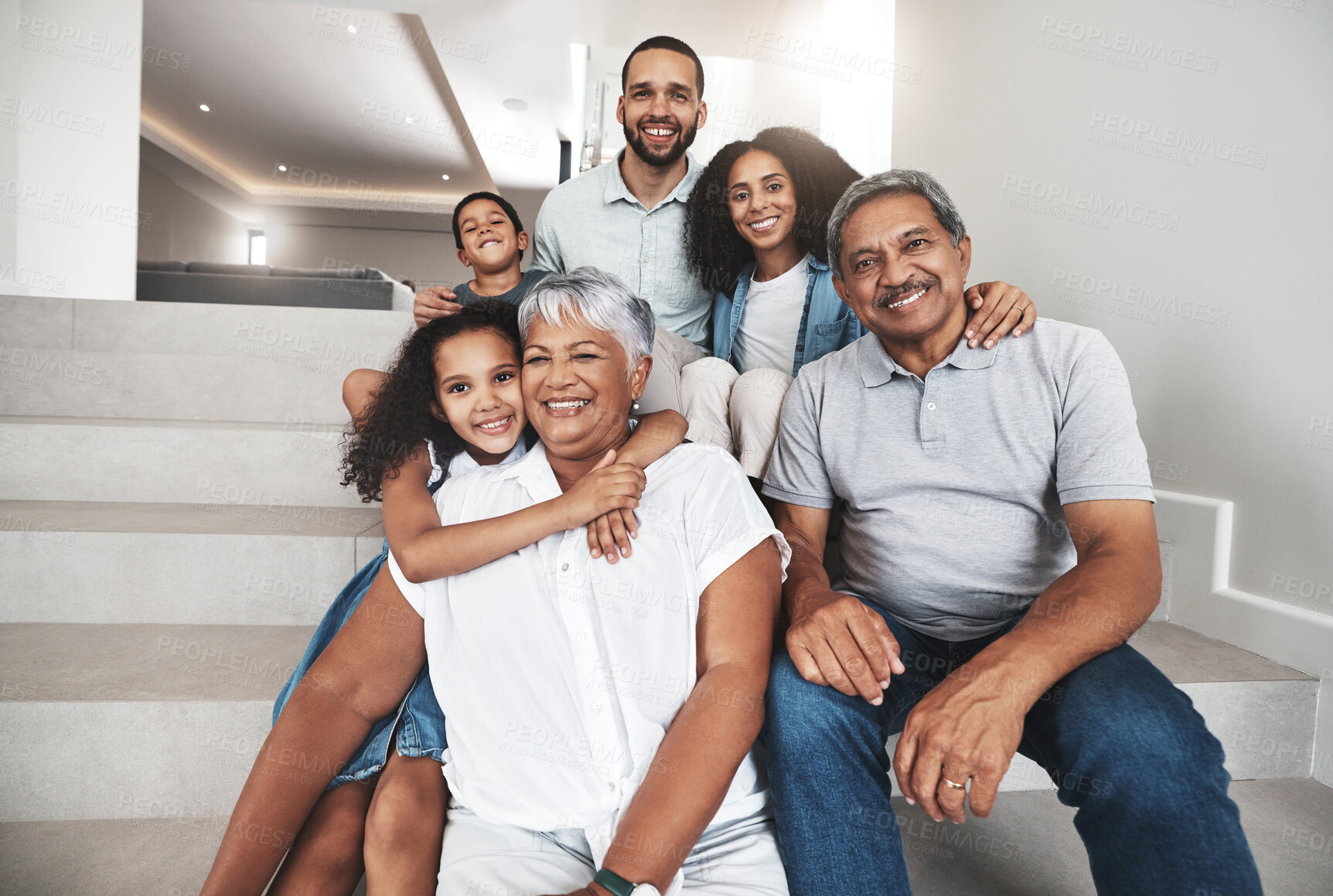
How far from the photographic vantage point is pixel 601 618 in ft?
3.32

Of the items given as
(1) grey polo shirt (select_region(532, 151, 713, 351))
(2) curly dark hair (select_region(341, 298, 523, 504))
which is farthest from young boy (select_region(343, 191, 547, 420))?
(2) curly dark hair (select_region(341, 298, 523, 504))

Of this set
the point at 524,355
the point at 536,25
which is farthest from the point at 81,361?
the point at 536,25

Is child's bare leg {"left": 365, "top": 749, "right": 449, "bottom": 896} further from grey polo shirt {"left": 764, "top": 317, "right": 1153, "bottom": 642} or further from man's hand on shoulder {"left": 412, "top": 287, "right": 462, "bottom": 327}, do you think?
man's hand on shoulder {"left": 412, "top": 287, "right": 462, "bottom": 327}

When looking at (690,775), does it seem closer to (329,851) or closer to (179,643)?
(329,851)

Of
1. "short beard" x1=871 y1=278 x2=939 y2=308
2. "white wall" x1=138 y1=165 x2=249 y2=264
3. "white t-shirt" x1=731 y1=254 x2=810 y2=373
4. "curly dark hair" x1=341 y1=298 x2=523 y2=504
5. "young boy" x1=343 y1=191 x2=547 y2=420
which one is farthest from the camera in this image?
"white wall" x1=138 y1=165 x2=249 y2=264

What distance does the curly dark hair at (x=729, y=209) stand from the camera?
1.90 m

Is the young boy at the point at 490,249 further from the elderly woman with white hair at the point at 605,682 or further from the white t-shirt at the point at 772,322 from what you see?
the elderly woman with white hair at the point at 605,682

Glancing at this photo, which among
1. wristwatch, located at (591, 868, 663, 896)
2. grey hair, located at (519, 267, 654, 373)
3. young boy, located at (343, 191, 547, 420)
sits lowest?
wristwatch, located at (591, 868, 663, 896)

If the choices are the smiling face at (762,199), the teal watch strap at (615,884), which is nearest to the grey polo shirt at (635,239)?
the smiling face at (762,199)

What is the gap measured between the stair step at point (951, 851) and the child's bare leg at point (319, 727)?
0.76ft

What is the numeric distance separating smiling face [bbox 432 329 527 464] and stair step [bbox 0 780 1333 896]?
0.76 m

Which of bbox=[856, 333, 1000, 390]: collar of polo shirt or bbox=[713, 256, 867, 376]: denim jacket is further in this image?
bbox=[713, 256, 867, 376]: denim jacket

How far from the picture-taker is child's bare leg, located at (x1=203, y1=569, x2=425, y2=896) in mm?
952

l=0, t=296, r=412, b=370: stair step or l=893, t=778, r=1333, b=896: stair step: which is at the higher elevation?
l=0, t=296, r=412, b=370: stair step
